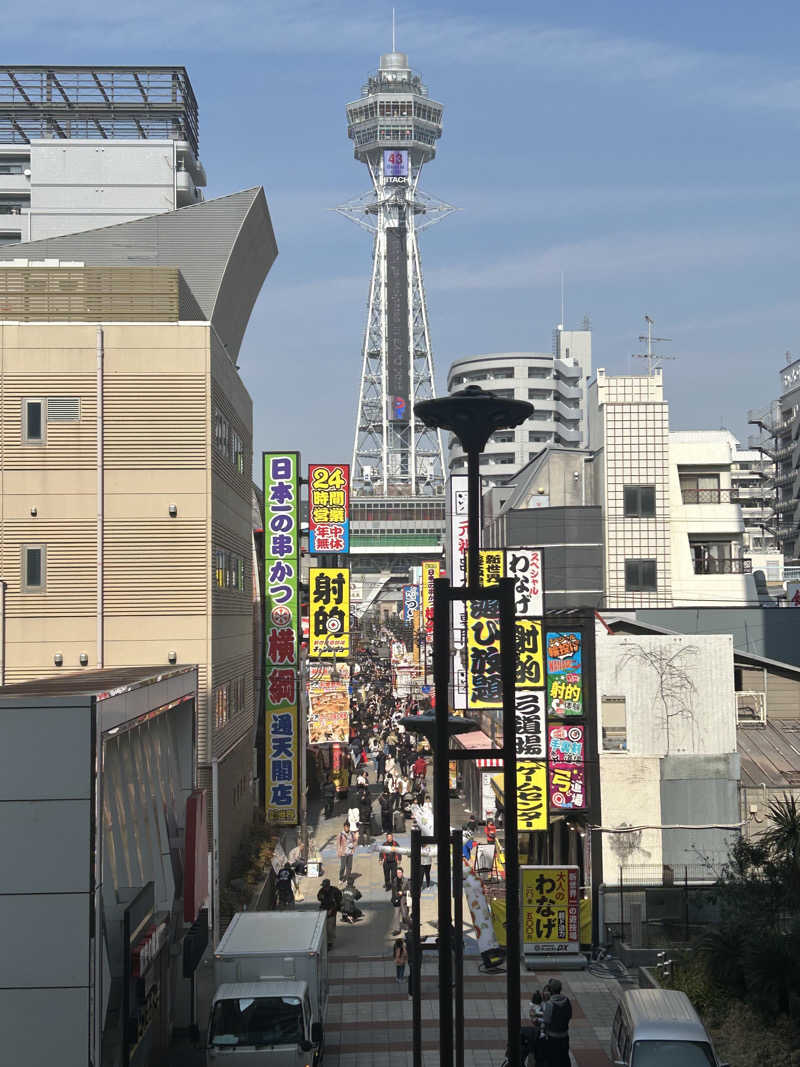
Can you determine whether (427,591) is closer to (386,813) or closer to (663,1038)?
(386,813)

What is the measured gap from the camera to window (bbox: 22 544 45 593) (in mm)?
24188

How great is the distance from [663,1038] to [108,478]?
15002mm

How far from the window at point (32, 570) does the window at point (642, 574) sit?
101 ft

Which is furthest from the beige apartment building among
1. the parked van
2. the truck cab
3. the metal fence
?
the parked van

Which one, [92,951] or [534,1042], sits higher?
[92,951]

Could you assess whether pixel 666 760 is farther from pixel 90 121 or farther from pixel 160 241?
pixel 90 121

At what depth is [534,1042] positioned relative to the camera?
15414 mm

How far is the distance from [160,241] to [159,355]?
1656 centimetres

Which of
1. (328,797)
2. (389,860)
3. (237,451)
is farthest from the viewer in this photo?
(328,797)

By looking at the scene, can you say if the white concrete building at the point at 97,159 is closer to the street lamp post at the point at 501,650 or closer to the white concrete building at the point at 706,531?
the white concrete building at the point at 706,531

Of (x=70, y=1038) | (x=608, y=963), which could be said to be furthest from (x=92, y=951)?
(x=608, y=963)

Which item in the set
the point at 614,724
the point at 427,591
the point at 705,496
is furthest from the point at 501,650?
the point at 427,591

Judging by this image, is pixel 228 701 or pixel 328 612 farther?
pixel 328 612

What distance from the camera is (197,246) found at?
130ft
